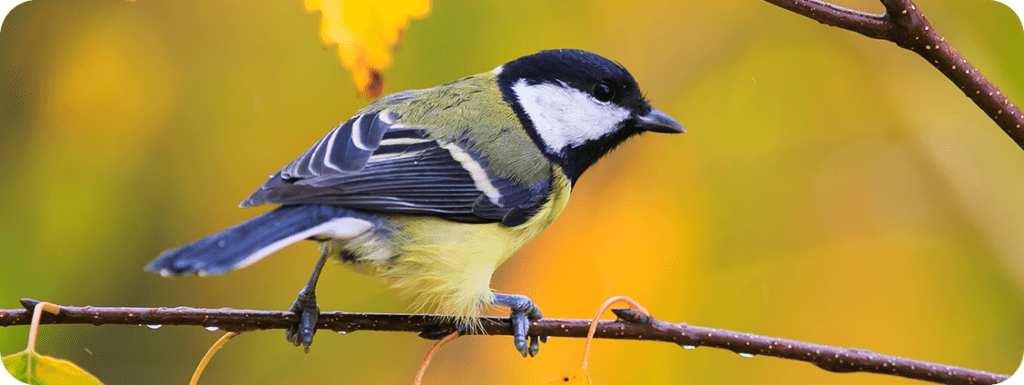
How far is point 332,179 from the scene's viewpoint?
0.72 m

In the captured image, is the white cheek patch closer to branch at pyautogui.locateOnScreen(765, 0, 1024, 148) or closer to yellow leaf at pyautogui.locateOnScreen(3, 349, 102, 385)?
branch at pyautogui.locateOnScreen(765, 0, 1024, 148)

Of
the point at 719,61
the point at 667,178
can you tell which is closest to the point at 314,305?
the point at 667,178

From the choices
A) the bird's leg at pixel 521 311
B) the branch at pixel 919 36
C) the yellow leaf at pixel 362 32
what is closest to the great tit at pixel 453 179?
the bird's leg at pixel 521 311

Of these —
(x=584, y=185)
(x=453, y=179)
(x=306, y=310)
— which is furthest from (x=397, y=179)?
(x=584, y=185)

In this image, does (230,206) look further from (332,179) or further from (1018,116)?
(1018,116)

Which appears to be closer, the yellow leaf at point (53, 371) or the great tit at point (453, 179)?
the yellow leaf at point (53, 371)

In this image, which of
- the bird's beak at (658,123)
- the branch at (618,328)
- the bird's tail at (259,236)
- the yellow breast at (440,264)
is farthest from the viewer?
→ the bird's beak at (658,123)

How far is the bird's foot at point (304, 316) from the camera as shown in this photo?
78cm

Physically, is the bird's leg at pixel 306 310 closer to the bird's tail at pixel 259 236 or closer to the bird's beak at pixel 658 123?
the bird's tail at pixel 259 236

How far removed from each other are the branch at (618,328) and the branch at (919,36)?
239mm

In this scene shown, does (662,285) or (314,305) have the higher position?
(314,305)

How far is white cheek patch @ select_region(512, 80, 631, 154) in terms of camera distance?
3.01 feet

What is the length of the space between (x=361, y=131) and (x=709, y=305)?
626 mm

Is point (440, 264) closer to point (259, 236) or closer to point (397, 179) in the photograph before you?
point (397, 179)
